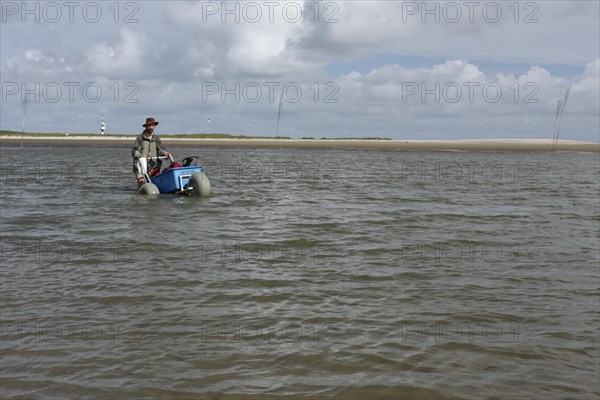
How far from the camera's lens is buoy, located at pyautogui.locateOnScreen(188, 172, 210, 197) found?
1975cm

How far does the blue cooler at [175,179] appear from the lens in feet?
65.6

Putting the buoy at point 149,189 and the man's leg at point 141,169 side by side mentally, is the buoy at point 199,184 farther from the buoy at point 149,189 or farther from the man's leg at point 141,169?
the man's leg at point 141,169

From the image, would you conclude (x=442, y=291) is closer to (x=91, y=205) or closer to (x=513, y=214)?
(x=513, y=214)

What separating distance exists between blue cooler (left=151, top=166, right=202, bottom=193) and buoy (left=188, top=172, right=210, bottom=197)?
0.40 meters

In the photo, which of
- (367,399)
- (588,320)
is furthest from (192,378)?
(588,320)

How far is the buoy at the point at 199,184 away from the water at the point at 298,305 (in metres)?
3.83

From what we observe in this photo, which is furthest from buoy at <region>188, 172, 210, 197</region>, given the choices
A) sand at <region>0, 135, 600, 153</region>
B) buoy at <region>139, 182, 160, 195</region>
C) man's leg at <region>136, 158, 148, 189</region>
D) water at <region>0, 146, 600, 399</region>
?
sand at <region>0, 135, 600, 153</region>

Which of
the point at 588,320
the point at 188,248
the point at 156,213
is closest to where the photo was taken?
the point at 588,320

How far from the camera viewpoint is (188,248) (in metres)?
11.2

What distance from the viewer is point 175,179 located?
20.0m

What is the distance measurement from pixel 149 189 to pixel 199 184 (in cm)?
185

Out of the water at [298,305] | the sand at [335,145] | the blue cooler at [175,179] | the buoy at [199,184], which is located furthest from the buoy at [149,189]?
the sand at [335,145]

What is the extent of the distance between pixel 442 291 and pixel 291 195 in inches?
516

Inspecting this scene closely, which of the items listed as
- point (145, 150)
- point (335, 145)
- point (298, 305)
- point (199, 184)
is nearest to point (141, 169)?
point (145, 150)
